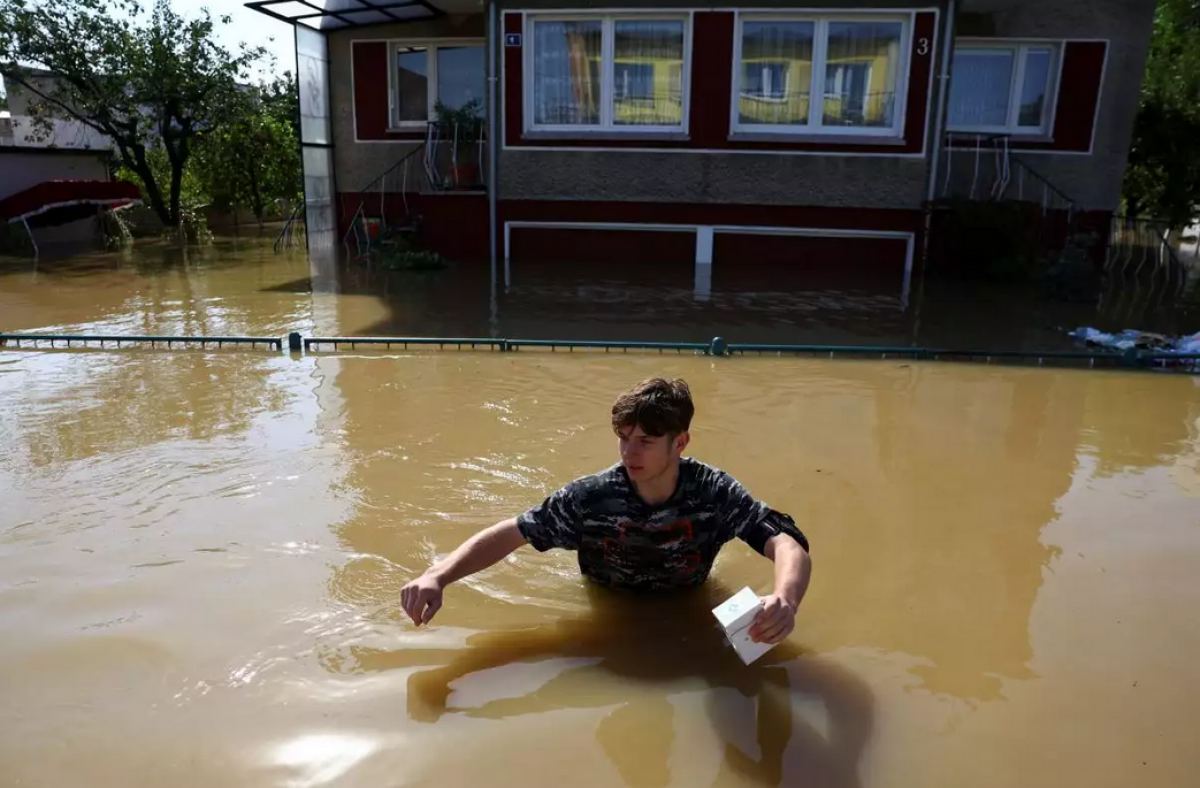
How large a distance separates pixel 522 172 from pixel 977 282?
6458mm

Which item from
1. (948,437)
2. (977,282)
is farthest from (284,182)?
(948,437)

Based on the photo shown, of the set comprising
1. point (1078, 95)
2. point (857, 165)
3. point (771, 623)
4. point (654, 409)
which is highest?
point (1078, 95)

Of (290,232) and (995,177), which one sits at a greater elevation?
(995,177)

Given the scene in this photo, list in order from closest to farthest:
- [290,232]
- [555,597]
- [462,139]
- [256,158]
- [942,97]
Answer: [555,597], [942,97], [462,139], [290,232], [256,158]

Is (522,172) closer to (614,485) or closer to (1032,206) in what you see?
(1032,206)

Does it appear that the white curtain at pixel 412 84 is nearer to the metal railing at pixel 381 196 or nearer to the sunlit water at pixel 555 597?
the metal railing at pixel 381 196

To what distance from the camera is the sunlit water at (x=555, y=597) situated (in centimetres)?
241

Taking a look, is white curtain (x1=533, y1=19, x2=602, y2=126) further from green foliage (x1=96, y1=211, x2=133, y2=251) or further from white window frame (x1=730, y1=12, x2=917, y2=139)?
green foliage (x1=96, y1=211, x2=133, y2=251)

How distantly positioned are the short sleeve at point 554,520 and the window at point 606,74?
10370mm

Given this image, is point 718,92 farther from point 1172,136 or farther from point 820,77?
point 1172,136

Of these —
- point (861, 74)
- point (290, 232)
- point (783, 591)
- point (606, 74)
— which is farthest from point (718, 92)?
point (290, 232)

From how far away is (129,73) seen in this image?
1725 centimetres

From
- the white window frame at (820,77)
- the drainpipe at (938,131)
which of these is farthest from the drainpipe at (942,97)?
the white window frame at (820,77)

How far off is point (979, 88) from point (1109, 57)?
1667 millimetres
